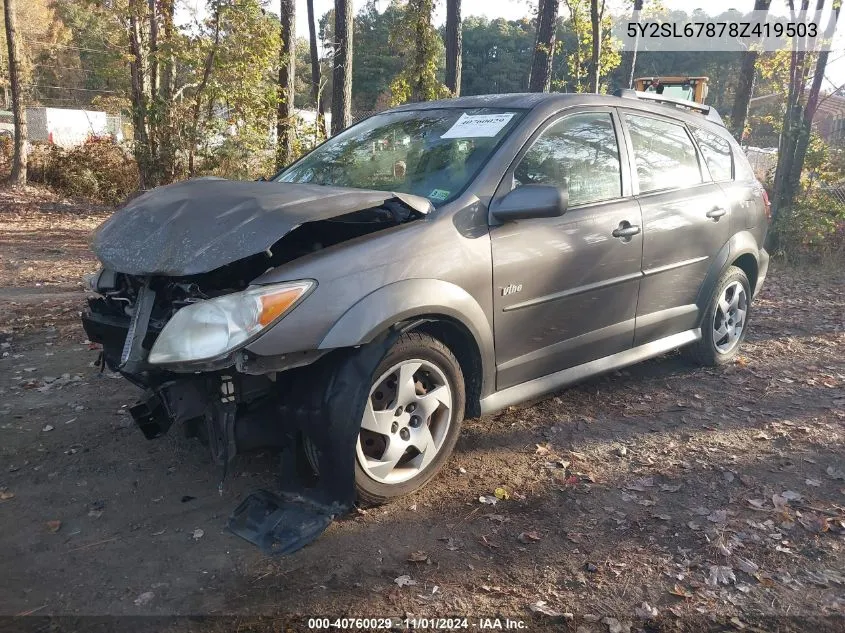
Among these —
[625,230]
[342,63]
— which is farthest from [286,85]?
[625,230]

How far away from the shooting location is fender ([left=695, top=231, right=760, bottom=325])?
4867 millimetres

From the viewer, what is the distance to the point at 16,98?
14.6m

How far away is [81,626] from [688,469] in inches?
120

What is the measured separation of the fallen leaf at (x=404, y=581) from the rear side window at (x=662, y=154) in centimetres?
288

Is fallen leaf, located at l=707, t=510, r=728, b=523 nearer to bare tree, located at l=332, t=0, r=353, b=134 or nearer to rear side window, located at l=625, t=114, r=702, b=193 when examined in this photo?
rear side window, located at l=625, t=114, r=702, b=193

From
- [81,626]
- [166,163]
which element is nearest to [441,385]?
[81,626]

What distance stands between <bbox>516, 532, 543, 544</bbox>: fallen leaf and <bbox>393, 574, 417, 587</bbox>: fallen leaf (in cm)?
57

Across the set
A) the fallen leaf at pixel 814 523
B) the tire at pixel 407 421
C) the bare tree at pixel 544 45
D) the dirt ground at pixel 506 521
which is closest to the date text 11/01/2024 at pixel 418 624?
the dirt ground at pixel 506 521

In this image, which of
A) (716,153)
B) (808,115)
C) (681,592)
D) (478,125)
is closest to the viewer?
(681,592)

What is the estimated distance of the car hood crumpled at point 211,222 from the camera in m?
2.82

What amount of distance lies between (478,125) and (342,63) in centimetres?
1222

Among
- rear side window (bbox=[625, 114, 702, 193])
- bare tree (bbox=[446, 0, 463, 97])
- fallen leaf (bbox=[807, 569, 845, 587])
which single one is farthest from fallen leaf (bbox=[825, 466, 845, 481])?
bare tree (bbox=[446, 0, 463, 97])

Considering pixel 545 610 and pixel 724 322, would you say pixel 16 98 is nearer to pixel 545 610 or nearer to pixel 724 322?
pixel 724 322

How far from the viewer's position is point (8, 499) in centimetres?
327
